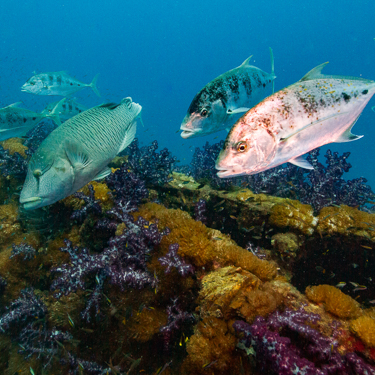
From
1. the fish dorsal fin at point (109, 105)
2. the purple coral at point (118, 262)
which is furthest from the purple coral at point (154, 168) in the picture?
the fish dorsal fin at point (109, 105)

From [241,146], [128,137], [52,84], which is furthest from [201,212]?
[52,84]

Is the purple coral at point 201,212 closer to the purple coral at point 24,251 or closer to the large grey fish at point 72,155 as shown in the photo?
the large grey fish at point 72,155

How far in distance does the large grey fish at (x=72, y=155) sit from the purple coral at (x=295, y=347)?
230 cm

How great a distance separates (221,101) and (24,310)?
466cm

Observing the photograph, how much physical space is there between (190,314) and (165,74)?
540 ft

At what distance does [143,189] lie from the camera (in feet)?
13.2

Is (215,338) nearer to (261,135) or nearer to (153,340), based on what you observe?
(153,340)

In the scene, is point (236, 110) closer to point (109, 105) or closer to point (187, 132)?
point (187, 132)

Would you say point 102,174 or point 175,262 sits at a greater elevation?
point 102,174

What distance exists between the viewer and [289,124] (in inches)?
78.6

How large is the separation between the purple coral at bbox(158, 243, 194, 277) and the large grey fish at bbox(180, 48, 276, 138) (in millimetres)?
1680

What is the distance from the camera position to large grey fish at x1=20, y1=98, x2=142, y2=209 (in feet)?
7.14

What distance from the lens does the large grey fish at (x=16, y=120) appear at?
466 centimetres

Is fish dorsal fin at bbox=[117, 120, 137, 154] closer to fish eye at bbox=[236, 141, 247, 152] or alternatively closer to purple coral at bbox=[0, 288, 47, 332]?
fish eye at bbox=[236, 141, 247, 152]
